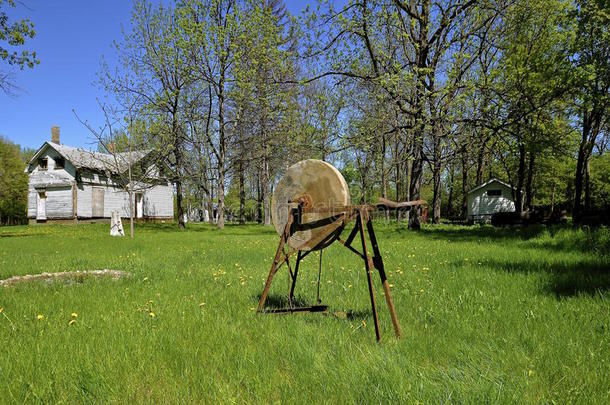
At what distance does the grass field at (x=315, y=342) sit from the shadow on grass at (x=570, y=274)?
41mm

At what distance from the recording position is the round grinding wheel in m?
4.33

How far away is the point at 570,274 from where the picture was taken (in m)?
6.39

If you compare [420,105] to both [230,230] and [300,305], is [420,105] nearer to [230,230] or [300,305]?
[300,305]

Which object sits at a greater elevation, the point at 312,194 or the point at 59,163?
the point at 59,163

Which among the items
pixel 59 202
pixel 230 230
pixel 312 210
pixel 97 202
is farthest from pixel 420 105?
pixel 59 202

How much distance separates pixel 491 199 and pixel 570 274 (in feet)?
131

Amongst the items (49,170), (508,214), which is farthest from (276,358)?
(49,170)

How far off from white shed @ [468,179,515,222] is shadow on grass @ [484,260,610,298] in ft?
122

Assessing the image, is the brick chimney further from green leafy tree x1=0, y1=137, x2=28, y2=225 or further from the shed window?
green leafy tree x1=0, y1=137, x2=28, y2=225

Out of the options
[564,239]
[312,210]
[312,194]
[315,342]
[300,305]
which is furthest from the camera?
[564,239]

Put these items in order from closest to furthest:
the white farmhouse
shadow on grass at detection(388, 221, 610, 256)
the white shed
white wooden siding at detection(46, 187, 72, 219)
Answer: shadow on grass at detection(388, 221, 610, 256)
the white farmhouse
white wooden siding at detection(46, 187, 72, 219)
the white shed

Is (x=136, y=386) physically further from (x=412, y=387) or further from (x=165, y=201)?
(x=165, y=201)

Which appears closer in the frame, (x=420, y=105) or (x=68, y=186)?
(x=420, y=105)

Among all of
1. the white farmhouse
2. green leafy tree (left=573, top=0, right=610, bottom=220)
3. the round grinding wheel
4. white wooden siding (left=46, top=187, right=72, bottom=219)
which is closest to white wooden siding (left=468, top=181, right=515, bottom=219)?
green leafy tree (left=573, top=0, right=610, bottom=220)
